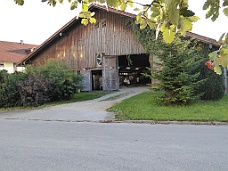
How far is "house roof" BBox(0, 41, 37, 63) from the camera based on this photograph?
35.8 m

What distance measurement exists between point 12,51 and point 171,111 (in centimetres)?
3437

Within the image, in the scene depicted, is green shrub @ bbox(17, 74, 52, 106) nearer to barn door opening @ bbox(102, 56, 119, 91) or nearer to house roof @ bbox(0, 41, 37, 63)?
barn door opening @ bbox(102, 56, 119, 91)

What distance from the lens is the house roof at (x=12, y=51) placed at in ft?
118

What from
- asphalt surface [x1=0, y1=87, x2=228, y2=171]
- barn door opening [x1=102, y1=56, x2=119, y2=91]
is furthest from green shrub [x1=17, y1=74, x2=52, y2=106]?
barn door opening [x1=102, y1=56, x2=119, y2=91]

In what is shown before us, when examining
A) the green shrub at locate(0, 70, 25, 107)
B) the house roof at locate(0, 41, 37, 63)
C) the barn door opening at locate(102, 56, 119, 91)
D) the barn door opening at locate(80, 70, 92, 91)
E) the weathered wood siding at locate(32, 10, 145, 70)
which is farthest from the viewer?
the house roof at locate(0, 41, 37, 63)

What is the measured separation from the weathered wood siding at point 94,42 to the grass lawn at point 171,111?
692 centimetres

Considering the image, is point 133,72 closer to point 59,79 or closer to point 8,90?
point 59,79

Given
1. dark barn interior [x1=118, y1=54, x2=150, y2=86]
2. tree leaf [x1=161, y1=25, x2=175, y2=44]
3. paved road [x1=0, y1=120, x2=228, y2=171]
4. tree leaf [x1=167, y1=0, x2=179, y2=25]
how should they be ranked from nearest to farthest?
tree leaf [x1=167, y1=0, x2=179, y2=25] < tree leaf [x1=161, y1=25, x2=175, y2=44] < paved road [x1=0, y1=120, x2=228, y2=171] < dark barn interior [x1=118, y1=54, x2=150, y2=86]

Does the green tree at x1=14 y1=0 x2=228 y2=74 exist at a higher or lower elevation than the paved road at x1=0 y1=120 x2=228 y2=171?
higher

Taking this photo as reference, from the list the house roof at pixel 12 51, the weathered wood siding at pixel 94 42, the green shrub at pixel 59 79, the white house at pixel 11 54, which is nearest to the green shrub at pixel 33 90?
the green shrub at pixel 59 79

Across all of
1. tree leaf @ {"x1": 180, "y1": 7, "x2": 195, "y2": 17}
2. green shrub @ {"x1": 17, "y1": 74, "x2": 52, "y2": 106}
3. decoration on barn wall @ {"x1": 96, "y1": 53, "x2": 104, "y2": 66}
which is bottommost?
green shrub @ {"x1": 17, "y1": 74, "x2": 52, "y2": 106}

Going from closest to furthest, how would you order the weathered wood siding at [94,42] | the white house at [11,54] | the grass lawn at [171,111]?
the grass lawn at [171,111]
the weathered wood siding at [94,42]
the white house at [11,54]

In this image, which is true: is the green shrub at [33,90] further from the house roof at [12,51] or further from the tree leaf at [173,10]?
the house roof at [12,51]

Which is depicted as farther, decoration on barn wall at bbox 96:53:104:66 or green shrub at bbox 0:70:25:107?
decoration on barn wall at bbox 96:53:104:66
